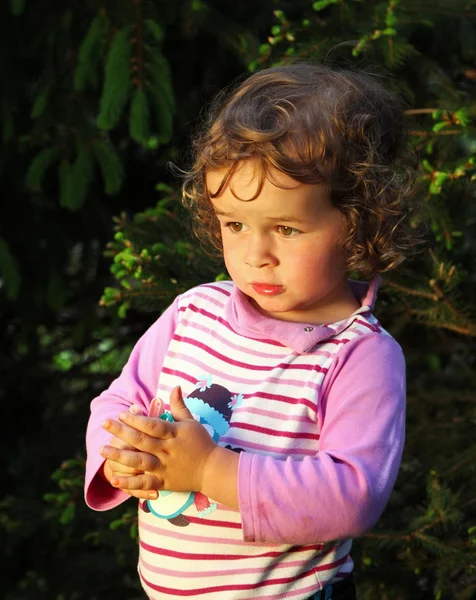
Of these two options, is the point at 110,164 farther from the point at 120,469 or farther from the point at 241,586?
the point at 241,586

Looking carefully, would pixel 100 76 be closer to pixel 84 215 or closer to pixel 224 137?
pixel 84 215

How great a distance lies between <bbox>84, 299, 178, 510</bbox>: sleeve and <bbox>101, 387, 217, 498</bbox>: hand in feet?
0.86

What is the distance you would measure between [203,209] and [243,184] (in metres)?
0.38

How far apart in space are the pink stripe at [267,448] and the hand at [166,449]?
0.10 meters

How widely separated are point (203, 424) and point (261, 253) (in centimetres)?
34

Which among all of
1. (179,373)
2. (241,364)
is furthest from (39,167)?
(241,364)

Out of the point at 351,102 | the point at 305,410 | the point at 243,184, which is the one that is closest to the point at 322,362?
the point at 305,410

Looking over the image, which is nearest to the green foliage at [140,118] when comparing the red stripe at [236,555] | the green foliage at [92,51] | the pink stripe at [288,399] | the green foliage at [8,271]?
the green foliage at [92,51]

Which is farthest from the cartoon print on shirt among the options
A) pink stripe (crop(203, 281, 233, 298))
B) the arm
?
pink stripe (crop(203, 281, 233, 298))

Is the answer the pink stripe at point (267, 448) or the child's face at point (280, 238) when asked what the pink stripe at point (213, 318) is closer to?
the child's face at point (280, 238)

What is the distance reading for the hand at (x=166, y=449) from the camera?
157 centimetres

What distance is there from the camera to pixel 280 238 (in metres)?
1.67

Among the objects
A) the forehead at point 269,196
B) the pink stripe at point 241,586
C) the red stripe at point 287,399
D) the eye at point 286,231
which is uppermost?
the forehead at point 269,196

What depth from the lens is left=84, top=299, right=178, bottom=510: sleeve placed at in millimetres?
1854
